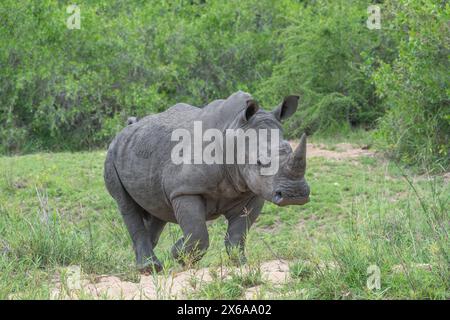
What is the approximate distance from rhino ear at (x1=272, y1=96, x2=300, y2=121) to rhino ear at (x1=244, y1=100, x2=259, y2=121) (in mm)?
177

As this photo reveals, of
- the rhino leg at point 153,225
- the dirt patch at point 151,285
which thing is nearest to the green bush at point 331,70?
the rhino leg at point 153,225

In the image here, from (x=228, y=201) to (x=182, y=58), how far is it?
10493 mm

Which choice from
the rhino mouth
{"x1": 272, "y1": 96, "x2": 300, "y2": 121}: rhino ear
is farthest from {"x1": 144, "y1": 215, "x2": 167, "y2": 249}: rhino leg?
the rhino mouth

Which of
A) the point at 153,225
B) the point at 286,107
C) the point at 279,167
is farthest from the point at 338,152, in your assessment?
the point at 279,167

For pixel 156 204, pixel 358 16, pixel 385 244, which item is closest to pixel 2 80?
pixel 358 16

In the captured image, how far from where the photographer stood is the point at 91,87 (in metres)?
15.9

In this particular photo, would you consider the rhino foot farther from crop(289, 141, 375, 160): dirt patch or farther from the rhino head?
crop(289, 141, 375, 160): dirt patch

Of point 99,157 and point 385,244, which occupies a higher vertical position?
point 385,244

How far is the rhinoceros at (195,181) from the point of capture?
6035mm

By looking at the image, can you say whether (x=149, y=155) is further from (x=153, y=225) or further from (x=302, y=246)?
(x=302, y=246)

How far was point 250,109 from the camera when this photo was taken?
6.35 meters

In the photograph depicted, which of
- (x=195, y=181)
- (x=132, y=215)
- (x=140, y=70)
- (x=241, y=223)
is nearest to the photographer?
(x=195, y=181)

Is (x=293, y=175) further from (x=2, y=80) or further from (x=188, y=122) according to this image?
(x=2, y=80)

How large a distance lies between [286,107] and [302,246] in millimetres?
1162
